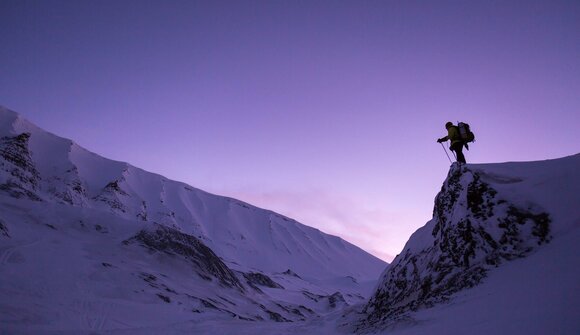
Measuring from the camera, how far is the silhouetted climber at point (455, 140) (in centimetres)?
1356

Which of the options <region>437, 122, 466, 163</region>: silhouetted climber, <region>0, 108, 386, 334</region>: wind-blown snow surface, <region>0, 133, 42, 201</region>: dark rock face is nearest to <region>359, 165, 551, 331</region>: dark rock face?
<region>437, 122, 466, 163</region>: silhouetted climber

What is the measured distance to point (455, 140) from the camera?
1368 centimetres

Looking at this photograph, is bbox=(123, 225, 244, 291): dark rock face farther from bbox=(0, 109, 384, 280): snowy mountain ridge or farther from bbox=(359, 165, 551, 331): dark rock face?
bbox=(359, 165, 551, 331): dark rock face

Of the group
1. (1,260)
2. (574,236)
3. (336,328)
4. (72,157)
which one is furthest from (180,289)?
(72,157)

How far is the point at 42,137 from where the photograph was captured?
9750cm

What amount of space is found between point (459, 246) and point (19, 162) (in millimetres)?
88246

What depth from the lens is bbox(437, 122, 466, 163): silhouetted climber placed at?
13562 mm

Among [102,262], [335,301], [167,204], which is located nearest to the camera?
[102,262]

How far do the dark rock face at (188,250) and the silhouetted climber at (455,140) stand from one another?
3318 centimetres

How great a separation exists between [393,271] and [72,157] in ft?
340

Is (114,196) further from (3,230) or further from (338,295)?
(3,230)

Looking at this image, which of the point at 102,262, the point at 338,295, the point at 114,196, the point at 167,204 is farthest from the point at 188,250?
the point at 167,204

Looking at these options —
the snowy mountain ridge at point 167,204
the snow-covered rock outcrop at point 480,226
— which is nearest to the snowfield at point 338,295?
the snow-covered rock outcrop at point 480,226

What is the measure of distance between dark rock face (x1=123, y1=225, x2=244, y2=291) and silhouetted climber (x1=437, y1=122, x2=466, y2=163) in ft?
109
